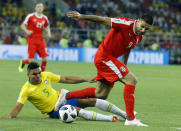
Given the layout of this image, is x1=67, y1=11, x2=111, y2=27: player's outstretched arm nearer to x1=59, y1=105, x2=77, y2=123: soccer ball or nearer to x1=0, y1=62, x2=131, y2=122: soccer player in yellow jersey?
x1=0, y1=62, x2=131, y2=122: soccer player in yellow jersey

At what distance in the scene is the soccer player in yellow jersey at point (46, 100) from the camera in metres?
7.23

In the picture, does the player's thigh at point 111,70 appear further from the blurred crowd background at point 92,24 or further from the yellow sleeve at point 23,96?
the blurred crowd background at point 92,24

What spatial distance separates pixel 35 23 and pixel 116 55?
9.14 meters

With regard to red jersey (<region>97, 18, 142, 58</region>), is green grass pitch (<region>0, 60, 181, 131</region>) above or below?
below

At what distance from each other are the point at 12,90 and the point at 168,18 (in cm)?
2829

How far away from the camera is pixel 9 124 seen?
655cm

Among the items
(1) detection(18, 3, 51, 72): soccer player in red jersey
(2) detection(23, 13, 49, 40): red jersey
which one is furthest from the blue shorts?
(2) detection(23, 13, 49, 40): red jersey

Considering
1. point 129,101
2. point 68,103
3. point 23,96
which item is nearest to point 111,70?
point 129,101

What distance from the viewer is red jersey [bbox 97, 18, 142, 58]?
7066mm

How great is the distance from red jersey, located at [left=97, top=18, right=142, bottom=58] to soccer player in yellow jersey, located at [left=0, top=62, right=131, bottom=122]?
0.59 meters

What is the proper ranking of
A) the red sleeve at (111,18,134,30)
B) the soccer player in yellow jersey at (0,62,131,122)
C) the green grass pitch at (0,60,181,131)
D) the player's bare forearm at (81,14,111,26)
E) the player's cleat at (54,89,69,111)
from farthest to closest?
the player's cleat at (54,89,69,111) < the soccer player in yellow jersey at (0,62,131,122) < the red sleeve at (111,18,134,30) < the player's bare forearm at (81,14,111,26) < the green grass pitch at (0,60,181,131)

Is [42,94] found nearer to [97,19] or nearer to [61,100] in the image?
[61,100]

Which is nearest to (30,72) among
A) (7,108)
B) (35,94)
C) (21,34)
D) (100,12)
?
(35,94)

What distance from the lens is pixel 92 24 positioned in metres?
33.3
